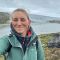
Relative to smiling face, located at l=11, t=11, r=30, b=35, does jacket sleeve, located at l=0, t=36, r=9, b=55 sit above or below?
below

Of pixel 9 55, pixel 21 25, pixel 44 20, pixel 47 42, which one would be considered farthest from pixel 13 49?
pixel 44 20

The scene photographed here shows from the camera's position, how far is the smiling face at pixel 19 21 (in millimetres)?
1530

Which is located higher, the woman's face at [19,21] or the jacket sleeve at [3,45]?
the woman's face at [19,21]

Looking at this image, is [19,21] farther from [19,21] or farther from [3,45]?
[3,45]

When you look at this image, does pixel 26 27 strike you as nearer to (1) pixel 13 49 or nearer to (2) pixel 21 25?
(2) pixel 21 25

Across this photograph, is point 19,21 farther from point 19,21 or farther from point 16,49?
point 16,49

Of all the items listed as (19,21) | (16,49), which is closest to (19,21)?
(19,21)

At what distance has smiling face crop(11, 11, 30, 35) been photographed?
60.2 inches

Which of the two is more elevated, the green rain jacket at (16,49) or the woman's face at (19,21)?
the woman's face at (19,21)

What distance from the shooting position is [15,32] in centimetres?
154

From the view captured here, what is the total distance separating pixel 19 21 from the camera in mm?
1532

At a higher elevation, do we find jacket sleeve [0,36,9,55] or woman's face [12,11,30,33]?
woman's face [12,11,30,33]

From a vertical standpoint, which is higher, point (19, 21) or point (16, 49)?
point (19, 21)

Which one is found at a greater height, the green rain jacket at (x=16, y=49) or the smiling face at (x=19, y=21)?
the smiling face at (x=19, y=21)
